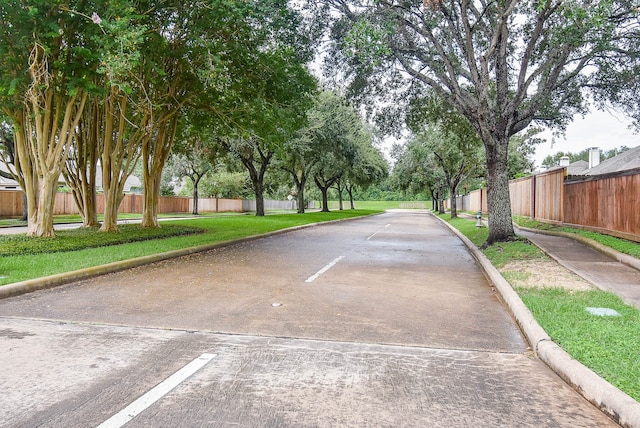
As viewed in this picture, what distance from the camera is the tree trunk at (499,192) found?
44.2ft

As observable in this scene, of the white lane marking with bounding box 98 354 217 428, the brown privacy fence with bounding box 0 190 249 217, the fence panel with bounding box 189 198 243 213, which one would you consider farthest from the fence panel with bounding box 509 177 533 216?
the fence panel with bounding box 189 198 243 213

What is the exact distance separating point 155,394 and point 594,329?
14.8 feet

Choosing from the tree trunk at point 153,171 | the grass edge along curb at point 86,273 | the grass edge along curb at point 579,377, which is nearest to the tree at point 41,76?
the tree trunk at point 153,171

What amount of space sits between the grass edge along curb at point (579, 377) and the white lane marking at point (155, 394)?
3.19 m

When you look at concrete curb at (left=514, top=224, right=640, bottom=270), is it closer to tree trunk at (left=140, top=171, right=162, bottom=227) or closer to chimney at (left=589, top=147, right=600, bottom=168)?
tree trunk at (left=140, top=171, right=162, bottom=227)

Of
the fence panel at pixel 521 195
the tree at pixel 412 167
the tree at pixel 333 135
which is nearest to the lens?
the fence panel at pixel 521 195

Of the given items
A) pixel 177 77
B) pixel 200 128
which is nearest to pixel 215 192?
pixel 200 128

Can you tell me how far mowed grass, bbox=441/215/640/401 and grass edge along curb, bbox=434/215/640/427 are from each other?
0.27 ft

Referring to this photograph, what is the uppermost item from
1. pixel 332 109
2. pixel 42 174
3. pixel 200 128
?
pixel 332 109

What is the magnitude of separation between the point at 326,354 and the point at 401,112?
15845mm

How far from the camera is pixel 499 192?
13.6 meters

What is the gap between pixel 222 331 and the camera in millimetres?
5309

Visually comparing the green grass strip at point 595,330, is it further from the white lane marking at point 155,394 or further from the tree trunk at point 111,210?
the tree trunk at point 111,210

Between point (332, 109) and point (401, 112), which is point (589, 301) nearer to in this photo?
point (401, 112)
